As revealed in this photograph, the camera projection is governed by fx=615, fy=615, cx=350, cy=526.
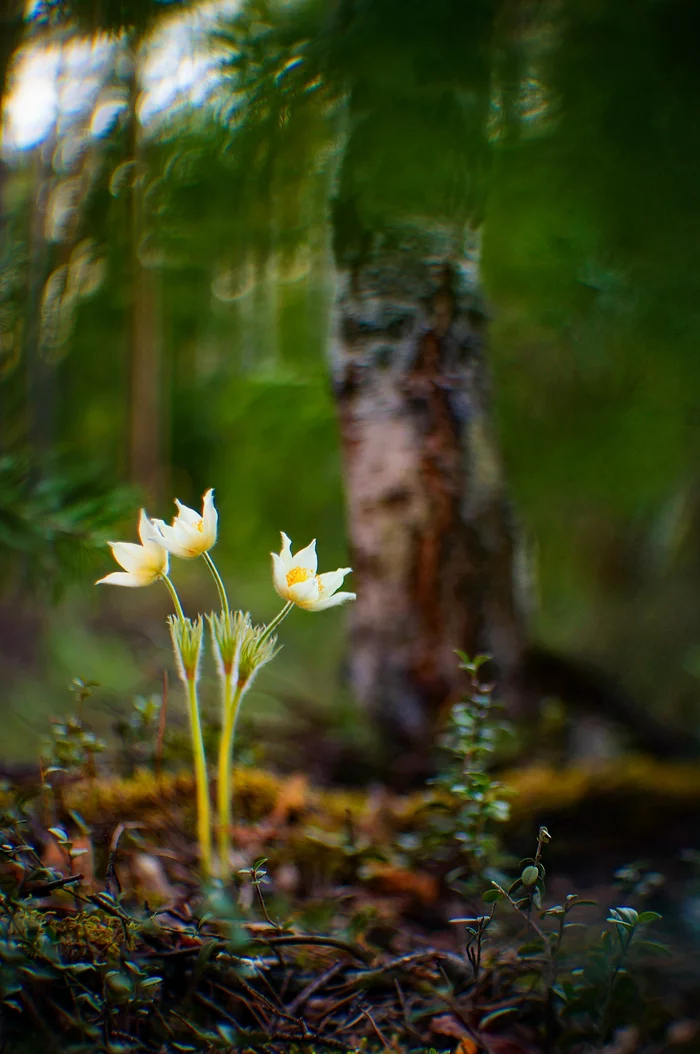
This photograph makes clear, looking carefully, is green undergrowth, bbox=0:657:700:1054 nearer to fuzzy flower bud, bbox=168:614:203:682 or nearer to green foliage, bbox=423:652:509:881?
green foliage, bbox=423:652:509:881

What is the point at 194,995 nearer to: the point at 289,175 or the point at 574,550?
the point at 289,175

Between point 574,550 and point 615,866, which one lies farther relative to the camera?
point 574,550

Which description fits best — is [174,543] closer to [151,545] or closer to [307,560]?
[151,545]

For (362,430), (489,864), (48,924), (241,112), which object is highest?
(241,112)

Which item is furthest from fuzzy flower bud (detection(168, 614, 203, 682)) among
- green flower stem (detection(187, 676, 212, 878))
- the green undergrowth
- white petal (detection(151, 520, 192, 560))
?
the green undergrowth

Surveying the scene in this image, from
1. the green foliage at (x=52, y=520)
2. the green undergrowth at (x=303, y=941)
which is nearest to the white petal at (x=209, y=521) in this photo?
the green undergrowth at (x=303, y=941)

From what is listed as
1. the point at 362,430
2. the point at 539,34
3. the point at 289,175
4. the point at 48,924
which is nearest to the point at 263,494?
the point at 362,430
